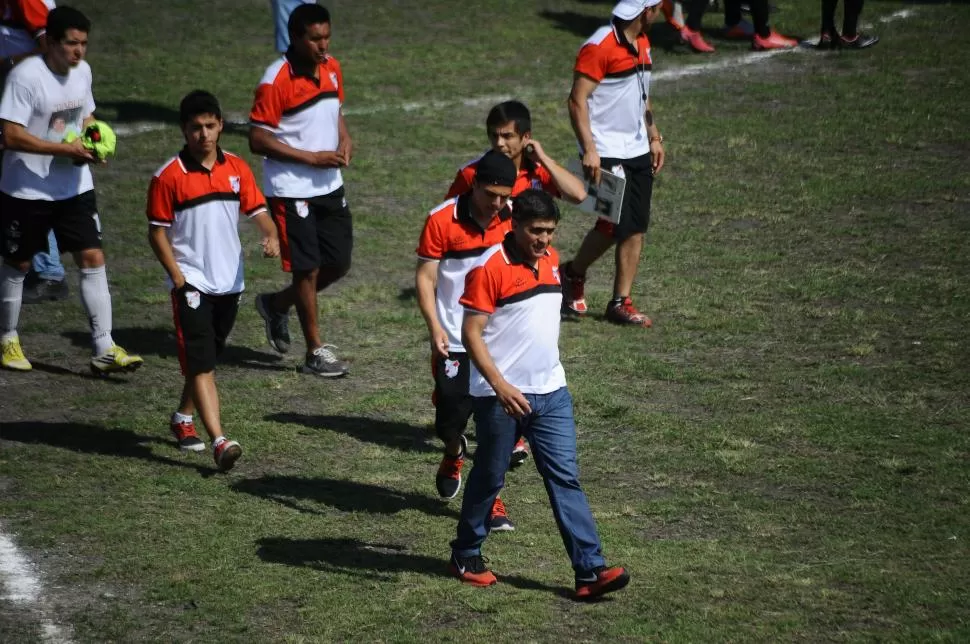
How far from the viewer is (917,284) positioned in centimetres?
1123

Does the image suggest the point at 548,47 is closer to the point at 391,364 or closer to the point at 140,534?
the point at 391,364

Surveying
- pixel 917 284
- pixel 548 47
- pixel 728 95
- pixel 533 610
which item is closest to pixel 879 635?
pixel 533 610

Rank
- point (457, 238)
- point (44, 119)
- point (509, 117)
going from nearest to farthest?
point (457, 238), point (509, 117), point (44, 119)

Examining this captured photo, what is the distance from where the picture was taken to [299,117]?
9570 millimetres

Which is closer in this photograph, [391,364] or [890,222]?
[391,364]

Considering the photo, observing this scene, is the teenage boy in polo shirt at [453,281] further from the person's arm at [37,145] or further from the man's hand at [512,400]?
the person's arm at [37,145]

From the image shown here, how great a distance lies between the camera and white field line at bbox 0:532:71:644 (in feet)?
20.6

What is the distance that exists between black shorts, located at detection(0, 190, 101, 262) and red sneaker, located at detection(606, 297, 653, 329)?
397 centimetres

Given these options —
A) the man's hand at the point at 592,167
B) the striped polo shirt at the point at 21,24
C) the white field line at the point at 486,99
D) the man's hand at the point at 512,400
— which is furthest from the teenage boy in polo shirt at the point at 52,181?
Answer: the white field line at the point at 486,99

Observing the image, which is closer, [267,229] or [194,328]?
[194,328]

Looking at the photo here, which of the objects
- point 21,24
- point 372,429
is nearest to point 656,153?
point 372,429

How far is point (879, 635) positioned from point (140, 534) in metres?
3.84

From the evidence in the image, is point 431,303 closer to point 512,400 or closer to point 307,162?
point 512,400

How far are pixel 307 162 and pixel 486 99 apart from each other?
7156 millimetres
